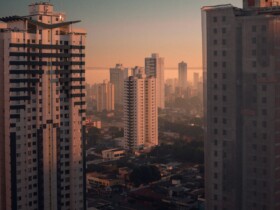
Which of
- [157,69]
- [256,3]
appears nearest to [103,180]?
[256,3]

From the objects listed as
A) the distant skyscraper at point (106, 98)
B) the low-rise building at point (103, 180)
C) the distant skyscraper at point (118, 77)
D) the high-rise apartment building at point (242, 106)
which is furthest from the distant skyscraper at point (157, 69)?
the high-rise apartment building at point (242, 106)

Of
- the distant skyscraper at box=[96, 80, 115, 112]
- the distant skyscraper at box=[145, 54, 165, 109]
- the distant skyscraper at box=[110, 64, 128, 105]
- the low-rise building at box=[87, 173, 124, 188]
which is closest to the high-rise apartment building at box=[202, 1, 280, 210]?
the low-rise building at box=[87, 173, 124, 188]

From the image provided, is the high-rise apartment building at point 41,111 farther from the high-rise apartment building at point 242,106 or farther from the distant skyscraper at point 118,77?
the distant skyscraper at point 118,77

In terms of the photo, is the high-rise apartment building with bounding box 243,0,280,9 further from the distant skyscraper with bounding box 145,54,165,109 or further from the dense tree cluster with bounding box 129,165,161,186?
the distant skyscraper with bounding box 145,54,165,109

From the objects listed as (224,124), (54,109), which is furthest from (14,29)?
(224,124)

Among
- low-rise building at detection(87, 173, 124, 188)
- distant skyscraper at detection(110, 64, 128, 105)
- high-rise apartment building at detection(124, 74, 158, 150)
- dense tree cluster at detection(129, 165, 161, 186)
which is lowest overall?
low-rise building at detection(87, 173, 124, 188)

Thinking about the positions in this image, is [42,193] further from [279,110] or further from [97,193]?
[97,193]
